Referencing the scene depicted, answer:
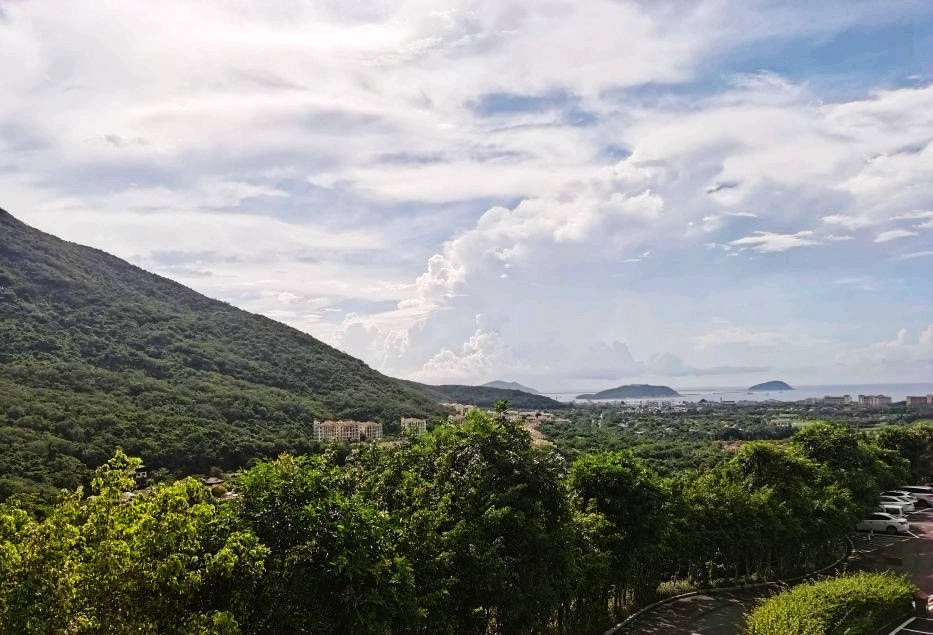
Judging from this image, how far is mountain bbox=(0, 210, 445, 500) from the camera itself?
144 feet

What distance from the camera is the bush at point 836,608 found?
11.6m

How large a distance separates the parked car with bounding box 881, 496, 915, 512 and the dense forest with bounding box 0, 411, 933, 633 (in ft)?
39.7

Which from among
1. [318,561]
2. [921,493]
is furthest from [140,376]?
[921,493]

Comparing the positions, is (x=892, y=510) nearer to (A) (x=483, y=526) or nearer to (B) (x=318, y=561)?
(A) (x=483, y=526)

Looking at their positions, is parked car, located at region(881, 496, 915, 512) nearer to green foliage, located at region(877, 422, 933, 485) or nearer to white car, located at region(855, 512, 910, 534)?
white car, located at region(855, 512, 910, 534)

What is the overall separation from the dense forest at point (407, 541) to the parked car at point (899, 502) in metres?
12.1

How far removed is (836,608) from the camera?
12602 millimetres

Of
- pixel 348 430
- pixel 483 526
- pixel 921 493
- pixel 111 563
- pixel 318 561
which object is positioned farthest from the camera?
pixel 348 430

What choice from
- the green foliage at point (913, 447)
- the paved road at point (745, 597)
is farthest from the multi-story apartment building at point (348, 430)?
the paved road at point (745, 597)

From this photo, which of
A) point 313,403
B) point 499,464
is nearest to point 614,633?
point 499,464

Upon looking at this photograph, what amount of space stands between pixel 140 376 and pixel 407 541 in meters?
67.8

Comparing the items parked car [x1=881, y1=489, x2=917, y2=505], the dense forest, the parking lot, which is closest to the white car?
the parking lot

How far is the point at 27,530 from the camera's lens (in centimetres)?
647

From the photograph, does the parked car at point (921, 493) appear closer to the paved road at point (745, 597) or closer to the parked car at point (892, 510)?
the parked car at point (892, 510)
